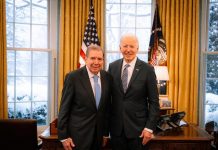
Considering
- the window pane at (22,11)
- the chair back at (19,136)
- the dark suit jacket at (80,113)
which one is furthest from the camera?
the window pane at (22,11)

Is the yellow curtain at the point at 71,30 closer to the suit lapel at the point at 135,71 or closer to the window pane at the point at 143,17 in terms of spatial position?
the window pane at the point at 143,17

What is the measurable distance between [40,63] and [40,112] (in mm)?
727

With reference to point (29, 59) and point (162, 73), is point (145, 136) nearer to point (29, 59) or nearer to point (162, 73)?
point (162, 73)

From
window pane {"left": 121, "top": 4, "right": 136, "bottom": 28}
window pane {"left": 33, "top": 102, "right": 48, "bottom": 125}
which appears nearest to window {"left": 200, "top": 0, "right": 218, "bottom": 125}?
window pane {"left": 121, "top": 4, "right": 136, "bottom": 28}

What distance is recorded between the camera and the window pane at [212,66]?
3.80 metres

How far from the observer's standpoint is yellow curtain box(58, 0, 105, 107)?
3.52 m

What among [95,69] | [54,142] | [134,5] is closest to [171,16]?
[134,5]

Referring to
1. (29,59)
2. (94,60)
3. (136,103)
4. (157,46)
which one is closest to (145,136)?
(136,103)

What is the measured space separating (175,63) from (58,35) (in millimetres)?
1721

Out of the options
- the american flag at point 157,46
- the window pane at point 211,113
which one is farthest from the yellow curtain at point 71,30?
the window pane at point 211,113

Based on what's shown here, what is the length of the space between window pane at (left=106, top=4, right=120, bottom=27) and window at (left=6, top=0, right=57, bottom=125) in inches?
33.5

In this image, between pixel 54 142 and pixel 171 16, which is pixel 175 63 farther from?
pixel 54 142

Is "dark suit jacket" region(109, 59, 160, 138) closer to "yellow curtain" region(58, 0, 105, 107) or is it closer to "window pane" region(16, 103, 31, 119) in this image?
"yellow curtain" region(58, 0, 105, 107)

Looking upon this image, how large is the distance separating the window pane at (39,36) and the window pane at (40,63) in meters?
0.12
